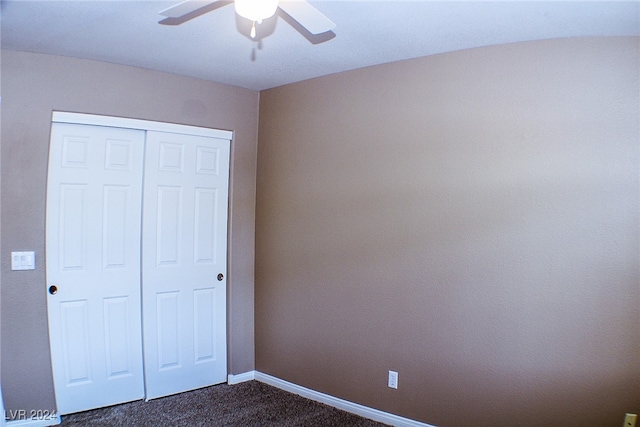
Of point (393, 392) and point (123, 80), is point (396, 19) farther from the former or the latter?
point (393, 392)

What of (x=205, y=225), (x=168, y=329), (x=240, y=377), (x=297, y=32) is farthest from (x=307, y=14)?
(x=240, y=377)

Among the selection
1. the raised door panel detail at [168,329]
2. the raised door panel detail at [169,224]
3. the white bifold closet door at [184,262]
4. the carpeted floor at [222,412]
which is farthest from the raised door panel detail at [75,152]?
the carpeted floor at [222,412]

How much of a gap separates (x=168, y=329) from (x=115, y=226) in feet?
2.93

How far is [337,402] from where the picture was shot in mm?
3076

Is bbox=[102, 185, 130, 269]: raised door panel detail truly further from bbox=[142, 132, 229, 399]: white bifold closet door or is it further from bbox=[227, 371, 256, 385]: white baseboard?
bbox=[227, 371, 256, 385]: white baseboard

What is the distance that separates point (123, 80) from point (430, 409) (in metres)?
3.12

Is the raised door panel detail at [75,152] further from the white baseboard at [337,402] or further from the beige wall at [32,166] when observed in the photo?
the white baseboard at [337,402]

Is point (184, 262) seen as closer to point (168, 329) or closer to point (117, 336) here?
point (168, 329)

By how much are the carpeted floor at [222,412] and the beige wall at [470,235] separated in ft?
0.64

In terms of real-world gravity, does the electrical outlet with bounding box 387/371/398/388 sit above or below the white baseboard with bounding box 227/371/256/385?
above

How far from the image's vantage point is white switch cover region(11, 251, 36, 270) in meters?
2.71

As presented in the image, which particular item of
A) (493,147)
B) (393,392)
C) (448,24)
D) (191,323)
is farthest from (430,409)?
(448,24)

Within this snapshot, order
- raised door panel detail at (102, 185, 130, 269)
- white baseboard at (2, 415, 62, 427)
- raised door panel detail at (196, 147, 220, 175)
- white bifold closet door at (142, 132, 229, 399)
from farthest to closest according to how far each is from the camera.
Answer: raised door panel detail at (196, 147, 220, 175) < white bifold closet door at (142, 132, 229, 399) < raised door panel detail at (102, 185, 130, 269) < white baseboard at (2, 415, 62, 427)

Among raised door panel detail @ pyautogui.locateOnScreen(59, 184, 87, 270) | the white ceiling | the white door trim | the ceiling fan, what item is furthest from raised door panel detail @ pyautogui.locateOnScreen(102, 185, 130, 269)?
the ceiling fan
